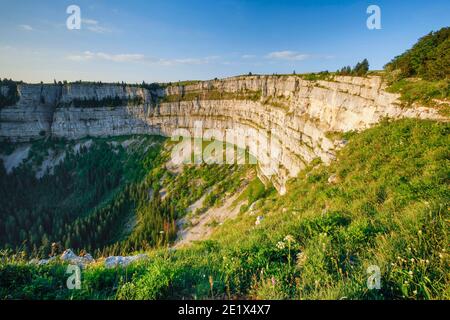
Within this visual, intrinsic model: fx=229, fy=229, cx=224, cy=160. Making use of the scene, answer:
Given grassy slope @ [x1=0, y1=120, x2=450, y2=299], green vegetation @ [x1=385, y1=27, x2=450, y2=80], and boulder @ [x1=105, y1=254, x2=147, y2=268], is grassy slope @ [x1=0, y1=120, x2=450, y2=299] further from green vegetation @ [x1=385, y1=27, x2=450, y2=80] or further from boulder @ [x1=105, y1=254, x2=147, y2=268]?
green vegetation @ [x1=385, y1=27, x2=450, y2=80]

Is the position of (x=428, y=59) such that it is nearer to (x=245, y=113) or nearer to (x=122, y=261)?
(x=122, y=261)

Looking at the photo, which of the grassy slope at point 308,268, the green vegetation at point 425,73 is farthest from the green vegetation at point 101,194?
the green vegetation at point 425,73

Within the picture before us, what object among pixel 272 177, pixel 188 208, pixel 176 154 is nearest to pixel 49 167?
pixel 176 154

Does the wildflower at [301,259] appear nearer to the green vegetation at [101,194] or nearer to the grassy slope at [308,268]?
the grassy slope at [308,268]

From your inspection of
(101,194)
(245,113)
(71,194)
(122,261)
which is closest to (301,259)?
(122,261)

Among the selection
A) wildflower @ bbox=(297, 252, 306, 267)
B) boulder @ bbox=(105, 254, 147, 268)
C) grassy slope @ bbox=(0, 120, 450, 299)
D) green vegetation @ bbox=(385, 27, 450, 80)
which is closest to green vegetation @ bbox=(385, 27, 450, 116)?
green vegetation @ bbox=(385, 27, 450, 80)

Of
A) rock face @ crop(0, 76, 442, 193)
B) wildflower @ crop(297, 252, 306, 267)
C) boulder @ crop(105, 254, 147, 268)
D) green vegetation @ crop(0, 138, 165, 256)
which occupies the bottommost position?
green vegetation @ crop(0, 138, 165, 256)

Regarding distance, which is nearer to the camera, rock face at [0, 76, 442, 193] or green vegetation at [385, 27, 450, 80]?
green vegetation at [385, 27, 450, 80]

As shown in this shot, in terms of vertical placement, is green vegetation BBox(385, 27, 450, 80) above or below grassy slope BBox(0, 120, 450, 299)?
above

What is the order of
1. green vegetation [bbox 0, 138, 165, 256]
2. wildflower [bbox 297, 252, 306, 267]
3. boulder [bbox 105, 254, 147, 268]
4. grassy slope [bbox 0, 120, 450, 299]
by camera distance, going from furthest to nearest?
1. green vegetation [bbox 0, 138, 165, 256]
2. boulder [bbox 105, 254, 147, 268]
3. wildflower [bbox 297, 252, 306, 267]
4. grassy slope [bbox 0, 120, 450, 299]
